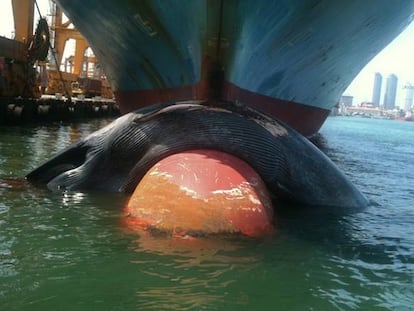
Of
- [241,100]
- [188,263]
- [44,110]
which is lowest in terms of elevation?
[188,263]

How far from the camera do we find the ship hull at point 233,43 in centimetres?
757

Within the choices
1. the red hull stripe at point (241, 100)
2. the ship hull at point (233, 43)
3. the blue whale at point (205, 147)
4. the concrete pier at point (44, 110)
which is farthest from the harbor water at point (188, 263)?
the concrete pier at point (44, 110)

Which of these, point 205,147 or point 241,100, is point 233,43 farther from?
point 205,147

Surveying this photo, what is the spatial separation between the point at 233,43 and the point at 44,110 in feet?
44.4

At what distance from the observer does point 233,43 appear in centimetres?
753

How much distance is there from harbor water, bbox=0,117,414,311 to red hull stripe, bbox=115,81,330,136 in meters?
2.57

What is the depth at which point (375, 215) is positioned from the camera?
6.14 meters

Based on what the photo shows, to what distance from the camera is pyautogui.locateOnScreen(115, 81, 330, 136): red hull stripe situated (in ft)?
26.1

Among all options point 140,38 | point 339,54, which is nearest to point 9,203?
point 140,38

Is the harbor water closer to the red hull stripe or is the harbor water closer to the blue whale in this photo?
the blue whale

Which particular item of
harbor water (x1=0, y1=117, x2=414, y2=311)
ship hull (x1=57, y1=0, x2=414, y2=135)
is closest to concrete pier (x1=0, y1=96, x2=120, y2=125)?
ship hull (x1=57, y1=0, x2=414, y2=135)

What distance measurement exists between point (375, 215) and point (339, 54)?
4967 millimetres

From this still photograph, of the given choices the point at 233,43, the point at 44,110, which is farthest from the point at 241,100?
the point at 44,110

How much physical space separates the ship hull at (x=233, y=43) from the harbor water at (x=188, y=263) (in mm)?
2799
